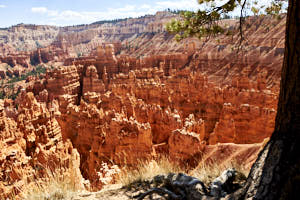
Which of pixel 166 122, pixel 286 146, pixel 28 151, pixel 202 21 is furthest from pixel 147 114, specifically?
pixel 286 146

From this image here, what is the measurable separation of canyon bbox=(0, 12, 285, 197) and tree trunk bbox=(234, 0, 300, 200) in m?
2.65

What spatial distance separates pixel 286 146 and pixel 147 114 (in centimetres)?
1787

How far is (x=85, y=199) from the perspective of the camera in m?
3.61

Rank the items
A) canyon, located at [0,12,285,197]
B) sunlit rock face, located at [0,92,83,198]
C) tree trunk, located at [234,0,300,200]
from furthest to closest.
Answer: canyon, located at [0,12,285,197] < sunlit rock face, located at [0,92,83,198] < tree trunk, located at [234,0,300,200]

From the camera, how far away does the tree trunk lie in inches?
88.2

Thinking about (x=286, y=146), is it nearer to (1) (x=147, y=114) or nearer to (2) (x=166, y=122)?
(2) (x=166, y=122)

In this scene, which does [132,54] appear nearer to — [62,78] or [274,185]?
[62,78]

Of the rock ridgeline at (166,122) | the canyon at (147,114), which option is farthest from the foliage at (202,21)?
the rock ridgeline at (166,122)

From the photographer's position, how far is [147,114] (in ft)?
66.2

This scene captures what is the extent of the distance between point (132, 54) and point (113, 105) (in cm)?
5471

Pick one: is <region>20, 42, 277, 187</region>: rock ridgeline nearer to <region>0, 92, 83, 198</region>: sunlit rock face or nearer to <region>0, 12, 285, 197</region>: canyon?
<region>0, 12, 285, 197</region>: canyon

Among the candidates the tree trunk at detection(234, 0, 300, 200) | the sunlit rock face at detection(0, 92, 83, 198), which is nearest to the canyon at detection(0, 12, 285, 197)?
the sunlit rock face at detection(0, 92, 83, 198)

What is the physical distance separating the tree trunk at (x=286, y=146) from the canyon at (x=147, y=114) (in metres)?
2.65

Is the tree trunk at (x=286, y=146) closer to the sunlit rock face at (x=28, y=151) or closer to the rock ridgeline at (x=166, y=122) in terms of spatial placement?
the sunlit rock face at (x=28, y=151)
